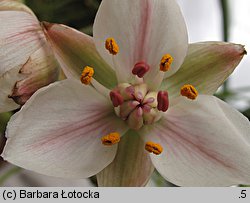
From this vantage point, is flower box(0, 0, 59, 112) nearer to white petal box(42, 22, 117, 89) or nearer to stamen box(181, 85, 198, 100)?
white petal box(42, 22, 117, 89)

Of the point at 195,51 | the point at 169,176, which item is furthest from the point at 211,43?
the point at 169,176

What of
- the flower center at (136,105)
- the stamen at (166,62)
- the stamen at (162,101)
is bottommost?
the flower center at (136,105)

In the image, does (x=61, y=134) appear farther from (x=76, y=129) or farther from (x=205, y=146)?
(x=205, y=146)

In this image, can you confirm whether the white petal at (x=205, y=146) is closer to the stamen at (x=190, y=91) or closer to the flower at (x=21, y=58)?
the stamen at (x=190, y=91)

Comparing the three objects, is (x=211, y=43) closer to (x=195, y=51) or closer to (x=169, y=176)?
(x=195, y=51)

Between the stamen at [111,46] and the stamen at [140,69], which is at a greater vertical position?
the stamen at [111,46]

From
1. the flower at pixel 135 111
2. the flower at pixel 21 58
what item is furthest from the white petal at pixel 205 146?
the flower at pixel 21 58

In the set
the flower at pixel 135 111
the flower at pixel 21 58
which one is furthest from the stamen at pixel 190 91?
the flower at pixel 21 58

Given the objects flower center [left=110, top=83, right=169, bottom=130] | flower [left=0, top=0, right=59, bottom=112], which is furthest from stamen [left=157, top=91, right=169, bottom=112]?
flower [left=0, top=0, right=59, bottom=112]
